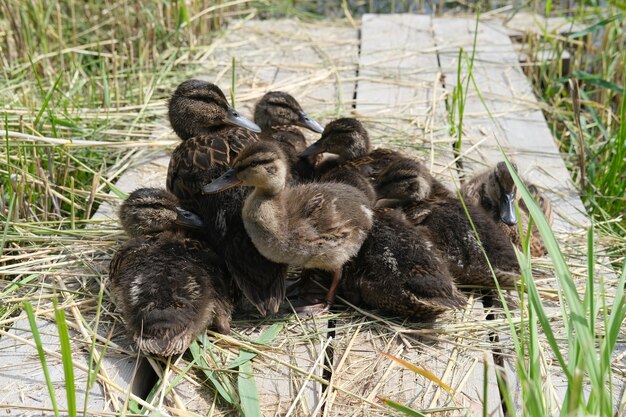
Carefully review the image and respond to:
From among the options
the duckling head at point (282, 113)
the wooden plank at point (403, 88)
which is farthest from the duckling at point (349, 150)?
the wooden plank at point (403, 88)

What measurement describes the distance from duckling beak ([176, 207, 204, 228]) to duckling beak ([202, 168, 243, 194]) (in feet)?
0.69

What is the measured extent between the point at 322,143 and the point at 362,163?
28cm

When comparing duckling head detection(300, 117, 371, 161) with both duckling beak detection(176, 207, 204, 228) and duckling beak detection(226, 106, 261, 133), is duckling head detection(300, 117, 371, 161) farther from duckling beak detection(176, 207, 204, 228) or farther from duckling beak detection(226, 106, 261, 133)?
duckling beak detection(176, 207, 204, 228)

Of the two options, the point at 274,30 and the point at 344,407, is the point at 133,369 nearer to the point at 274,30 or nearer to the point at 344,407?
the point at 344,407

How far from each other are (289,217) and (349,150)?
41.6 inches

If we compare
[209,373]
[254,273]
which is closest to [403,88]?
[254,273]

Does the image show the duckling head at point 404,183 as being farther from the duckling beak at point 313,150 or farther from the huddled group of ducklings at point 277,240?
the duckling beak at point 313,150

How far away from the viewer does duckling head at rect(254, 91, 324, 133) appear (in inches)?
194

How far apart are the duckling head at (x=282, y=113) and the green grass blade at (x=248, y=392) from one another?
6.88 feet

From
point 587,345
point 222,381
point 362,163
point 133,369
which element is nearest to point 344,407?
point 222,381

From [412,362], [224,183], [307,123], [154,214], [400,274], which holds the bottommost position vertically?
[412,362]

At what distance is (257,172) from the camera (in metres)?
3.46

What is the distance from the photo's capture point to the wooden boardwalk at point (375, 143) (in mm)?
3041

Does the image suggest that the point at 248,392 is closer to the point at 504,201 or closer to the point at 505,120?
the point at 504,201
